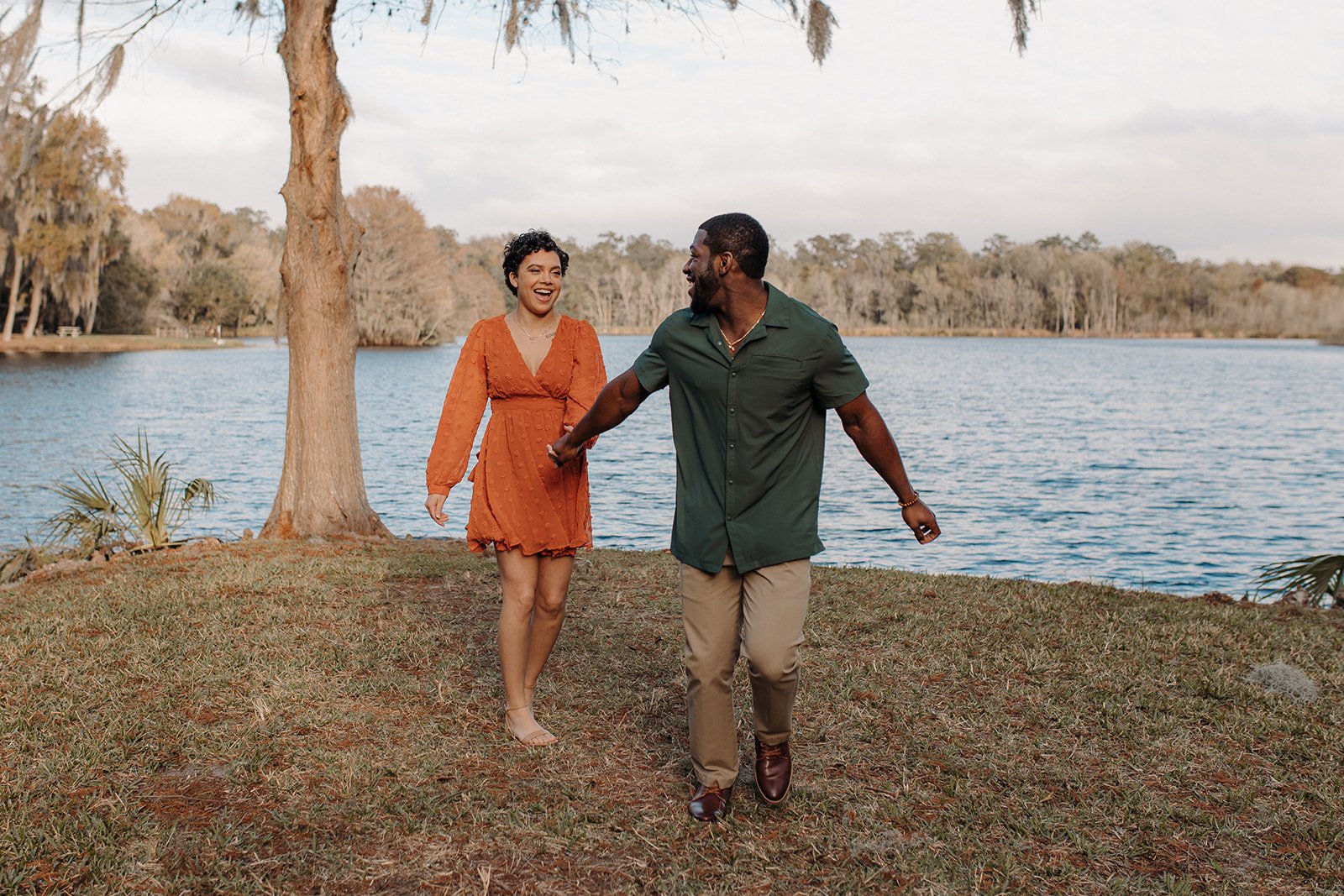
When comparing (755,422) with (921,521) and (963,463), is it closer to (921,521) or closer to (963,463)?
(921,521)

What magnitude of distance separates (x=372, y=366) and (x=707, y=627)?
2489 inches

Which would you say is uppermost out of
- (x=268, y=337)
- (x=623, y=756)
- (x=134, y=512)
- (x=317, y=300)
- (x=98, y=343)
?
(x=268, y=337)

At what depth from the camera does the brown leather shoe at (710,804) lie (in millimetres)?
3965

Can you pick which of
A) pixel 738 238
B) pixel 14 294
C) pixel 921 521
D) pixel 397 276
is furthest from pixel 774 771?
pixel 397 276

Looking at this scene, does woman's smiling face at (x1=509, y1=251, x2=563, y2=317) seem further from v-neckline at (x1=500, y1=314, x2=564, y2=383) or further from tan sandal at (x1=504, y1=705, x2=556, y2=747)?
tan sandal at (x1=504, y1=705, x2=556, y2=747)

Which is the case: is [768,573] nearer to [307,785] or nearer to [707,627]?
[707,627]

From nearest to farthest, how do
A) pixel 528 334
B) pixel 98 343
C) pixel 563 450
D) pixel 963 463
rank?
pixel 563 450
pixel 528 334
pixel 963 463
pixel 98 343

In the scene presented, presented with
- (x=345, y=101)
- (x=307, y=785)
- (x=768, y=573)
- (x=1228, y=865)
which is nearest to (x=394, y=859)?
(x=307, y=785)

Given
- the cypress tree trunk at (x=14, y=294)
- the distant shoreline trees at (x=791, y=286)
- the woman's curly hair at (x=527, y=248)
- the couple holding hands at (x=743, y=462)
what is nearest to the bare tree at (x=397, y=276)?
the distant shoreline trees at (x=791, y=286)

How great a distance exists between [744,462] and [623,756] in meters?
1.56

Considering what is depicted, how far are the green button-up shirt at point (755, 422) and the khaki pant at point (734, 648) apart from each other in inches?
3.5

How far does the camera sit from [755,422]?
3768mm

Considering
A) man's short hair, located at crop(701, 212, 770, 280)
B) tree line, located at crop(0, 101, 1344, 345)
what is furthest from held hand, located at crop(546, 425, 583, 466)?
tree line, located at crop(0, 101, 1344, 345)

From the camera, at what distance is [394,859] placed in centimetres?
366
